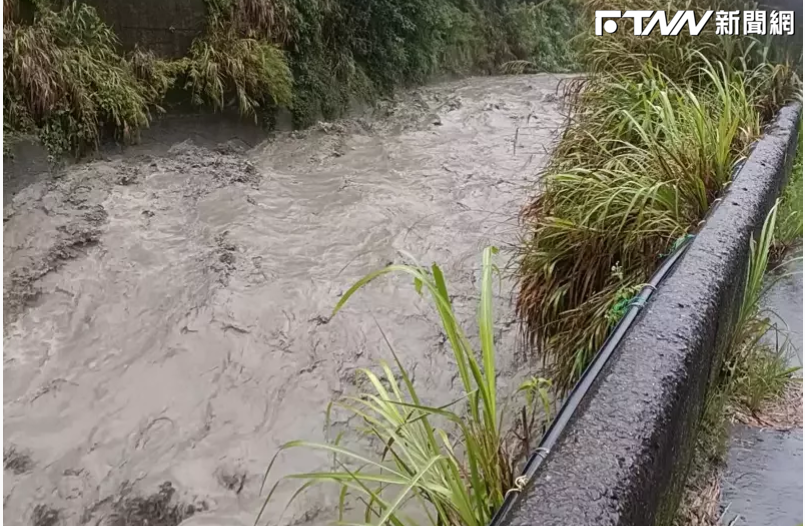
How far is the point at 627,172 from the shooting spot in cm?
136

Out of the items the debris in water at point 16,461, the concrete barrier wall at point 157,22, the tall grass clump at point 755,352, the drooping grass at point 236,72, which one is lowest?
the debris in water at point 16,461

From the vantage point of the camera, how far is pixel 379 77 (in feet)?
7.14

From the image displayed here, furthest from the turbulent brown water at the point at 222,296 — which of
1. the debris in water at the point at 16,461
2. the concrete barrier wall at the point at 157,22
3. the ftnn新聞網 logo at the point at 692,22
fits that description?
the ftnn新聞網 logo at the point at 692,22

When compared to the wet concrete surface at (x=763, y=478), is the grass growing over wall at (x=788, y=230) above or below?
above

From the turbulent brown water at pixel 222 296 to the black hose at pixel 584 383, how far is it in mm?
339

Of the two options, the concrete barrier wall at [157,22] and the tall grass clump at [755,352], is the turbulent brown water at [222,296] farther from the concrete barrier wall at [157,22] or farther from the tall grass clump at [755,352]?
the tall grass clump at [755,352]

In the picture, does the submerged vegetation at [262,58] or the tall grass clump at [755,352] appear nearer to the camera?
the tall grass clump at [755,352]

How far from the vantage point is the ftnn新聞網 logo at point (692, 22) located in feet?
5.19

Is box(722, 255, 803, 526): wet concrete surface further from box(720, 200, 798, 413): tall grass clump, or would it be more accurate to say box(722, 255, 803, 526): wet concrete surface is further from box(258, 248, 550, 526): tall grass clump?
box(258, 248, 550, 526): tall grass clump

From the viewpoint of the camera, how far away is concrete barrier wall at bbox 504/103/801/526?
0.62m

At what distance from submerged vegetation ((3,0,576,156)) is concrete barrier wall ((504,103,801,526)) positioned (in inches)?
41.3

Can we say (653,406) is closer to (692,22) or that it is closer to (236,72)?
(692,22)

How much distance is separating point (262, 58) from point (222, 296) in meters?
0.89

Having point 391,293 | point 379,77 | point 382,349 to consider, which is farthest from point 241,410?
point 379,77
